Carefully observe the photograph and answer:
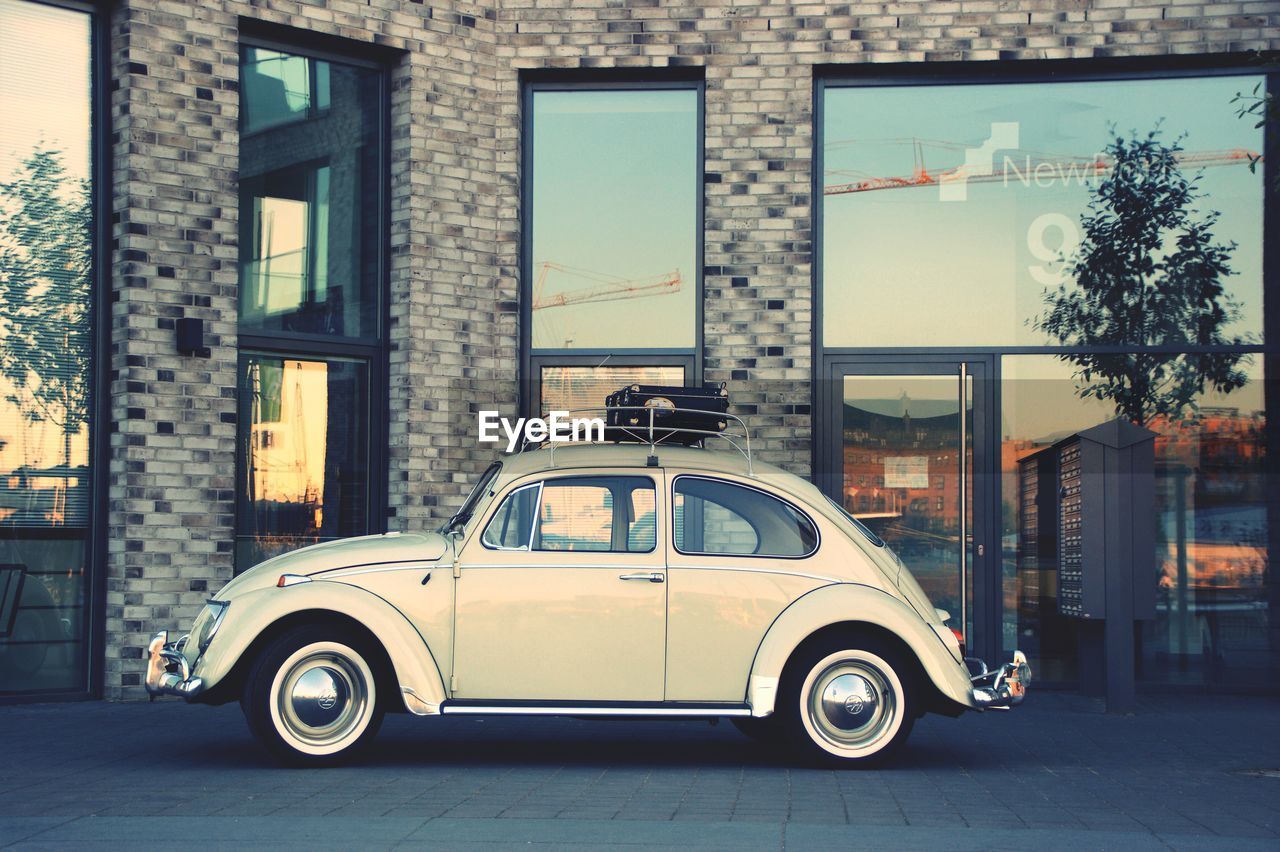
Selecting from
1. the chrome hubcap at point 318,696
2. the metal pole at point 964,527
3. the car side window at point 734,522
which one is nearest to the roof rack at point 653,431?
the car side window at point 734,522

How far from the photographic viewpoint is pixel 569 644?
8.26 meters

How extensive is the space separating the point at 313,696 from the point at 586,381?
5029 millimetres

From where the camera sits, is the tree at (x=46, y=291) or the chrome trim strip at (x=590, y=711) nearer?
the chrome trim strip at (x=590, y=711)

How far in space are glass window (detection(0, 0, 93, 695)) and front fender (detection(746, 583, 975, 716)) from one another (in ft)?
18.2

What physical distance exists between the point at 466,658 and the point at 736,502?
1.76 metres

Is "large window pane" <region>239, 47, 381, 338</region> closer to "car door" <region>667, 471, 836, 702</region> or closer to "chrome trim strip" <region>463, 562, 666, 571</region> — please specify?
"chrome trim strip" <region>463, 562, 666, 571</region>

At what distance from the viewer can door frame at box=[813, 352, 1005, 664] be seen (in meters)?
12.2

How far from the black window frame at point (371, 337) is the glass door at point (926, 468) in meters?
3.62

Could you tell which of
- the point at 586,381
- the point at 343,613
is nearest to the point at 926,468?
the point at 586,381

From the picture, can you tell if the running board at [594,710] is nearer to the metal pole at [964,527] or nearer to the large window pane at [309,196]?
the metal pole at [964,527]

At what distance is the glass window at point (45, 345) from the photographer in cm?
1095

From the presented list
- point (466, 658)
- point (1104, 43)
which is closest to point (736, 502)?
point (466, 658)

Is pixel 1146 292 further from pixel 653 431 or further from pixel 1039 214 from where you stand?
pixel 653 431

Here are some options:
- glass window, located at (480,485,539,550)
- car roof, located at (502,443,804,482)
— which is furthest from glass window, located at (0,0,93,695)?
glass window, located at (480,485,539,550)
